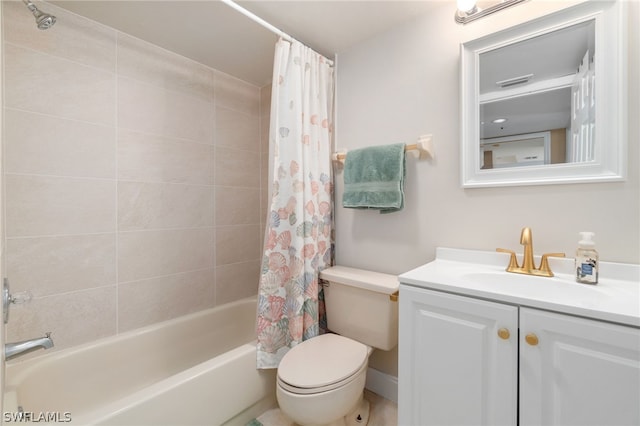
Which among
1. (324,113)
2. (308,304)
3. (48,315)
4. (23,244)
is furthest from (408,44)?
(48,315)

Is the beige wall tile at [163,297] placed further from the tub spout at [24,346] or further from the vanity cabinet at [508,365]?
the vanity cabinet at [508,365]

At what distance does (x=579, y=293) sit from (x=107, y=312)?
2.22 m

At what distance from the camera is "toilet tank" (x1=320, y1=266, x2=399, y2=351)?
1.42 m

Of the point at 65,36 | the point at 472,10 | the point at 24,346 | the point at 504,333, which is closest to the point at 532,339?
the point at 504,333

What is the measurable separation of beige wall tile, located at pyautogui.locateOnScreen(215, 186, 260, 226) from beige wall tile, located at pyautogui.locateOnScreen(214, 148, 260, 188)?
0.18 feet

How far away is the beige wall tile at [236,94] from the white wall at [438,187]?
2.71ft

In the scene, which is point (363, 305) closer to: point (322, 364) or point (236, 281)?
point (322, 364)

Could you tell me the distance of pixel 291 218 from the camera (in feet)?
5.15

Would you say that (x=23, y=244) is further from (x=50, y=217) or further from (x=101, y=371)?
(x=101, y=371)

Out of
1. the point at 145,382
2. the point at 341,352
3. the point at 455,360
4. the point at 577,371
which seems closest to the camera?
the point at 577,371

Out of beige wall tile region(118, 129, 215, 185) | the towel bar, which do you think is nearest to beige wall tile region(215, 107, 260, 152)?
beige wall tile region(118, 129, 215, 185)

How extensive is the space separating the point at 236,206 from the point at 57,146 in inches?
42.2

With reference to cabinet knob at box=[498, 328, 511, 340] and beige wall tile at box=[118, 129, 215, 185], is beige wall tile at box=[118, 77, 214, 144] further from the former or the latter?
cabinet knob at box=[498, 328, 511, 340]

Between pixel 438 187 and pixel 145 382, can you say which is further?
pixel 145 382
